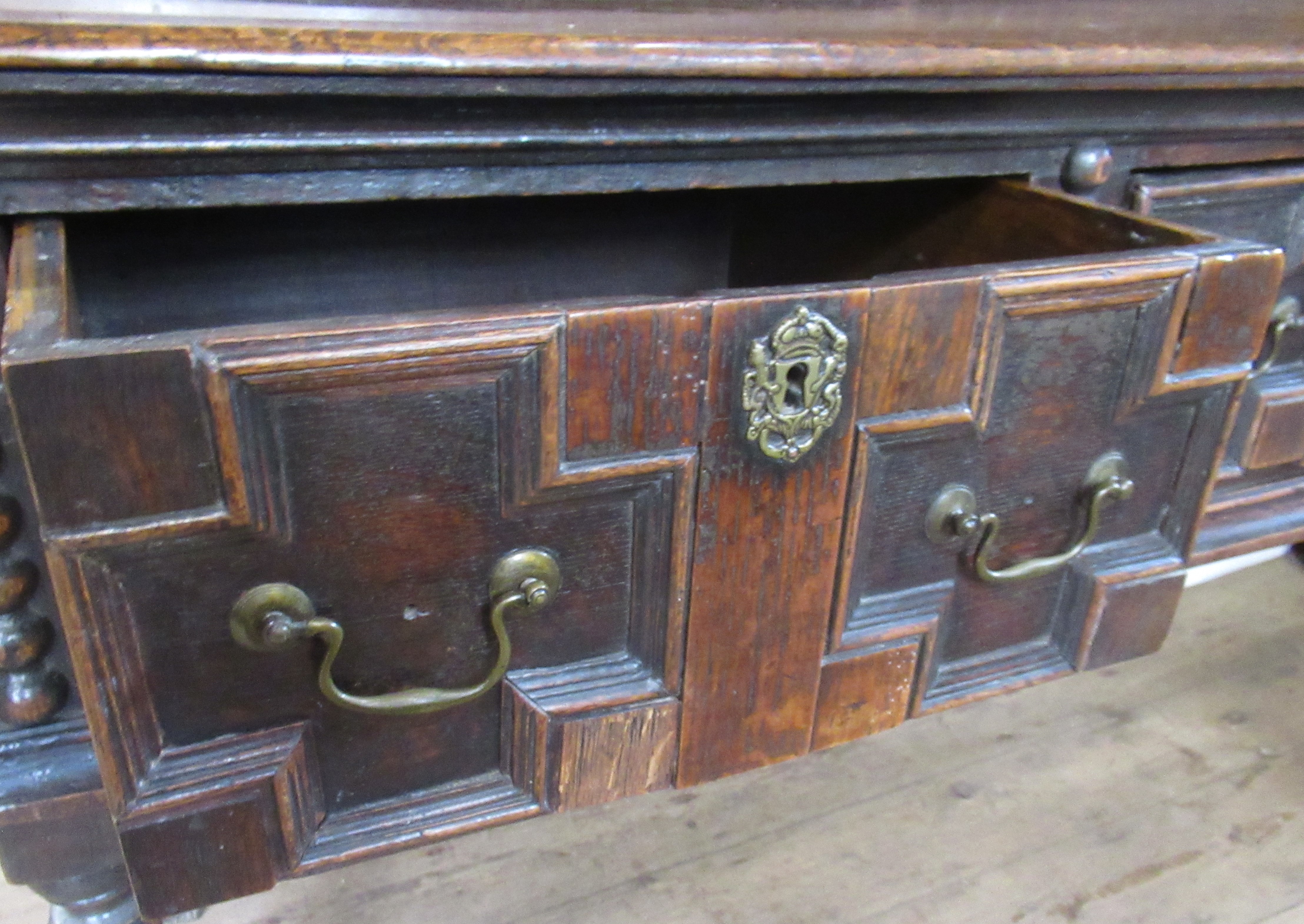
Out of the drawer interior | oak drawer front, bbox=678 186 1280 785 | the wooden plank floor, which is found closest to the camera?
oak drawer front, bbox=678 186 1280 785

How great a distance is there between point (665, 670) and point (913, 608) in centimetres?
15

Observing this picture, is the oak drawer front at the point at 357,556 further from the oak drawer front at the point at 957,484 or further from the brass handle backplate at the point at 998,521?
the brass handle backplate at the point at 998,521

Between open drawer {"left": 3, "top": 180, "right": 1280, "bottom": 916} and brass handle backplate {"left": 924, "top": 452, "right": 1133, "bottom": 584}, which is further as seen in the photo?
brass handle backplate {"left": 924, "top": 452, "right": 1133, "bottom": 584}

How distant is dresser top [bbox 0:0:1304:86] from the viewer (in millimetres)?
465

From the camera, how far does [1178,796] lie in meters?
0.98

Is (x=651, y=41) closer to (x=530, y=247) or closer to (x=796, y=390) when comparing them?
(x=796, y=390)

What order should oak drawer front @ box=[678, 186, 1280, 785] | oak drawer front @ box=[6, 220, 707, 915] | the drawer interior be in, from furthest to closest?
1. the drawer interior
2. oak drawer front @ box=[678, 186, 1280, 785]
3. oak drawer front @ box=[6, 220, 707, 915]

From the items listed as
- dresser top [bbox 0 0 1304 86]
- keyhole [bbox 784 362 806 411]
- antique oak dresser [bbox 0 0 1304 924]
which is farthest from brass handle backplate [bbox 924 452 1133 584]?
Result: dresser top [bbox 0 0 1304 86]

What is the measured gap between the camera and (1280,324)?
0.78m

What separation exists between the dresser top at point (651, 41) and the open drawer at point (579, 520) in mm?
92

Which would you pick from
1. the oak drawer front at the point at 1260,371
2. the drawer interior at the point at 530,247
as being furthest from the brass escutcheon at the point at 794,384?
the oak drawer front at the point at 1260,371

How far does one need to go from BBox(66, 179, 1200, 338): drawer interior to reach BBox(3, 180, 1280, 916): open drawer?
0.02 meters

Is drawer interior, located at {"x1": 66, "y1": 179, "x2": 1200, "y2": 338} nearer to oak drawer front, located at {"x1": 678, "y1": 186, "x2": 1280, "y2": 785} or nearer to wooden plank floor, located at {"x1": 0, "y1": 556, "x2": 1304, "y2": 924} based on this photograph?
oak drawer front, located at {"x1": 678, "y1": 186, "x2": 1280, "y2": 785}

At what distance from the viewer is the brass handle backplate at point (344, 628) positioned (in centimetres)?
45
